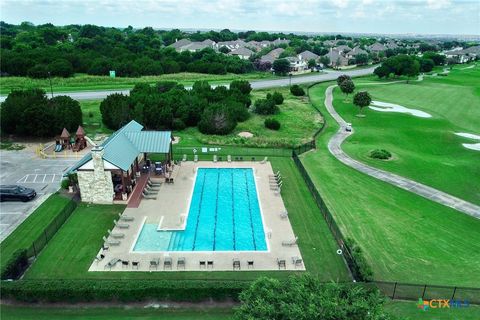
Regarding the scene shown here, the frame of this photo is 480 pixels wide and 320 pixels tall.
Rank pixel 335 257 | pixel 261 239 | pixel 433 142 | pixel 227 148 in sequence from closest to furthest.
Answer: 1. pixel 335 257
2. pixel 261 239
3. pixel 227 148
4. pixel 433 142

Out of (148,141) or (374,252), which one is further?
(148,141)

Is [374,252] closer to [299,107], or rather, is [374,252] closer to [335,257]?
[335,257]

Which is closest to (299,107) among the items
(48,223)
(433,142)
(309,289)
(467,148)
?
(433,142)

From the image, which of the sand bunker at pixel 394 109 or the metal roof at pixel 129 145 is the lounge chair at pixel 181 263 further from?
the sand bunker at pixel 394 109

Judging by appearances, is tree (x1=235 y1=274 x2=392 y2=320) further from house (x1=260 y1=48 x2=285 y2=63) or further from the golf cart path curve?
house (x1=260 y1=48 x2=285 y2=63)

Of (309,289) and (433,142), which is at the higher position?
(309,289)

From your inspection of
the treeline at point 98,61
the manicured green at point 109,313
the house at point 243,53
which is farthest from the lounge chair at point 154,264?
the house at point 243,53

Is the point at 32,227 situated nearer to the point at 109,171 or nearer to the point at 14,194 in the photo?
the point at 14,194

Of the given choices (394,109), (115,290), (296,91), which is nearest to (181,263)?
(115,290)
